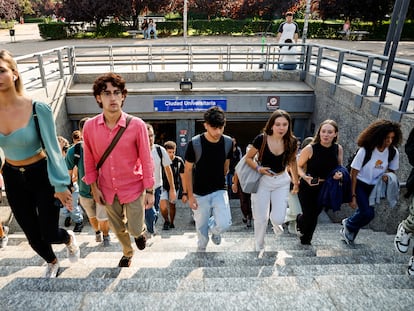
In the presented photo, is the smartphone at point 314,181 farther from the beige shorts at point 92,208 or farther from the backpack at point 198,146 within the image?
the beige shorts at point 92,208

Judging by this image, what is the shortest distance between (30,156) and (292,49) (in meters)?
10.5

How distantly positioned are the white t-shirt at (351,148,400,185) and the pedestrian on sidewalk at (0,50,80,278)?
320 cm

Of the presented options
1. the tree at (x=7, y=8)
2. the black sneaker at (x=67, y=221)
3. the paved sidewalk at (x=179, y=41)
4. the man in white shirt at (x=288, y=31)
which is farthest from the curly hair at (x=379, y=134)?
the tree at (x=7, y=8)

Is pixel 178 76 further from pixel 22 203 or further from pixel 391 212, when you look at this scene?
pixel 22 203

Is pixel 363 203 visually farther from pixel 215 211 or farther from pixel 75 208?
pixel 75 208

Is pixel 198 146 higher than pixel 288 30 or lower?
lower

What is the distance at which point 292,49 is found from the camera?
11.5 meters

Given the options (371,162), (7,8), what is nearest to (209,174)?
(371,162)

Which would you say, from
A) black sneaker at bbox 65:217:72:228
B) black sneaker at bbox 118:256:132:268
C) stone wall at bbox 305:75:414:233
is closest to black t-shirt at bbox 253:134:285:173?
black sneaker at bbox 118:256:132:268

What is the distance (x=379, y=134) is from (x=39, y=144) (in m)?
3.51

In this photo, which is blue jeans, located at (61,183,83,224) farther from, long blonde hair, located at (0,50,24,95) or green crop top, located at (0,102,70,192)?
long blonde hair, located at (0,50,24,95)

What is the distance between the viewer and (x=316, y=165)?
13.1ft

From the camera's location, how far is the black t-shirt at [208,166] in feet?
11.6

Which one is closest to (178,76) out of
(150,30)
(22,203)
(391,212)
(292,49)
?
(292,49)
